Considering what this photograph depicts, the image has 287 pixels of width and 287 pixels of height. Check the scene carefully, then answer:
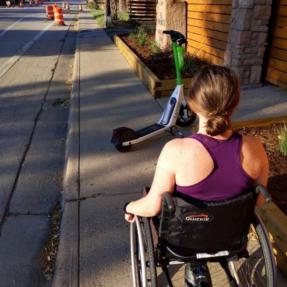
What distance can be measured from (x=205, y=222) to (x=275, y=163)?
1.91 meters

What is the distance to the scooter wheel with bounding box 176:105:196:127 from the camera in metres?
4.73

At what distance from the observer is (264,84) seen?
6.29 metres

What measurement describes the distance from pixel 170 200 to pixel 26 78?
7.69 metres

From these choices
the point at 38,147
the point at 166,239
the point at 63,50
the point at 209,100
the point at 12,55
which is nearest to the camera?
the point at 209,100

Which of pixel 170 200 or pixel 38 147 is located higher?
pixel 170 200

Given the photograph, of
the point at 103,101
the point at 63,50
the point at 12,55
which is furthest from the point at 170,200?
the point at 63,50

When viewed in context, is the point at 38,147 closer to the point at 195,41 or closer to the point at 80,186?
the point at 80,186

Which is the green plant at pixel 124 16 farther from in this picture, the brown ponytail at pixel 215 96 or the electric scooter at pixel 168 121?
the brown ponytail at pixel 215 96

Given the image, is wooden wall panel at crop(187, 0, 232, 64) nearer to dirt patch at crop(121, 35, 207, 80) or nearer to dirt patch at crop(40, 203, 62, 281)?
dirt patch at crop(121, 35, 207, 80)

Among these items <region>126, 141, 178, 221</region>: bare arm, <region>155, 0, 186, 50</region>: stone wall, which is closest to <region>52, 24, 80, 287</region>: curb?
<region>126, 141, 178, 221</region>: bare arm

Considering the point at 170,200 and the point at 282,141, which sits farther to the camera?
the point at 282,141

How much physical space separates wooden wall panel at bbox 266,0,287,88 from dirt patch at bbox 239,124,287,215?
6.11 ft

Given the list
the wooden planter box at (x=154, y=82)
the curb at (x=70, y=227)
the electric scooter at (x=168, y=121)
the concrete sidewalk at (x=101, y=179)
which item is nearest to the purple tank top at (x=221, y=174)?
the concrete sidewalk at (x=101, y=179)

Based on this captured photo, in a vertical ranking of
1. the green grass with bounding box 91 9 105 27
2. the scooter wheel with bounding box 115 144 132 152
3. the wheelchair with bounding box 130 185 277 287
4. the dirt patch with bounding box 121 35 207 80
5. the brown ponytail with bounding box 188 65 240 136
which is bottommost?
the green grass with bounding box 91 9 105 27
